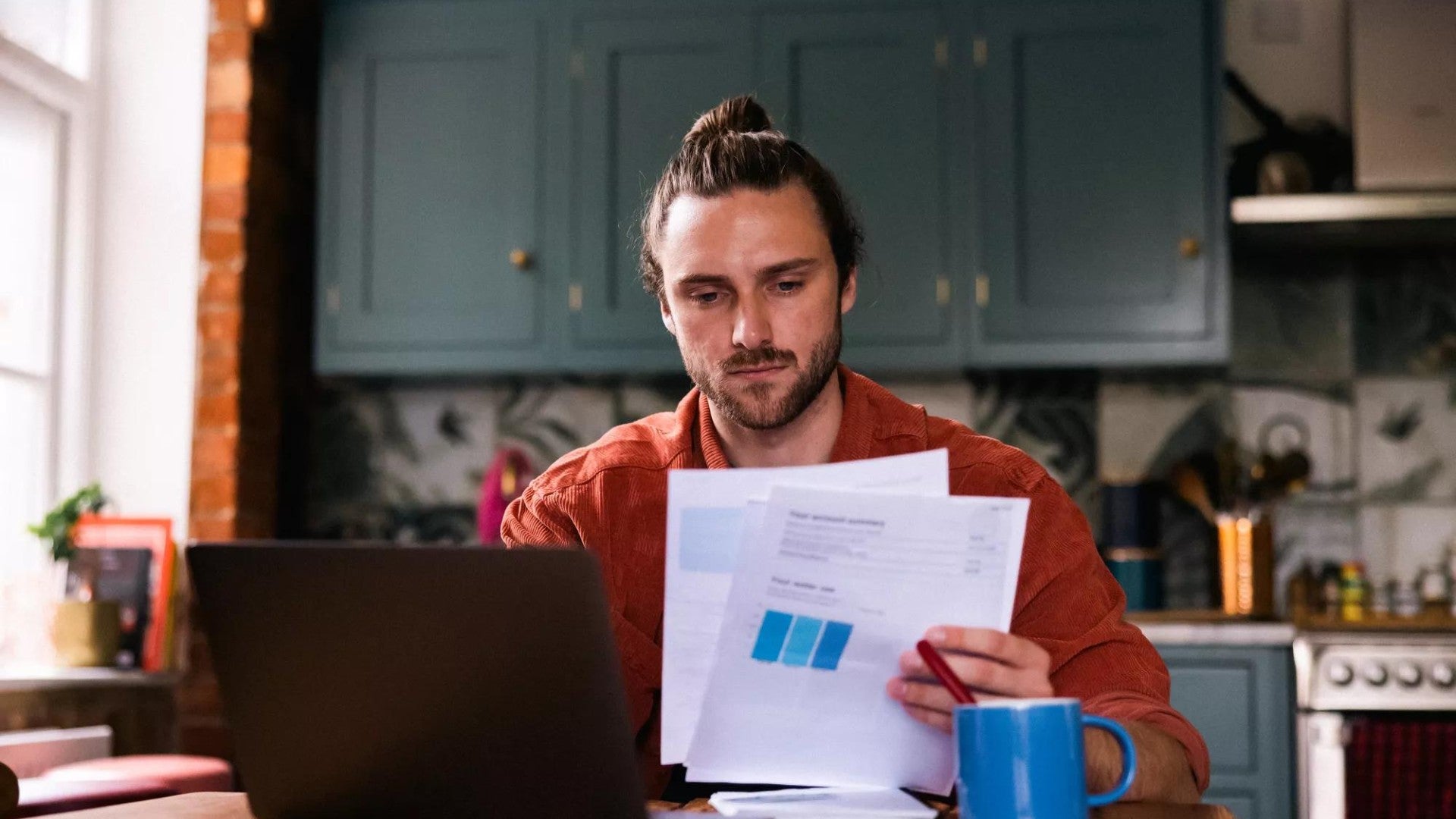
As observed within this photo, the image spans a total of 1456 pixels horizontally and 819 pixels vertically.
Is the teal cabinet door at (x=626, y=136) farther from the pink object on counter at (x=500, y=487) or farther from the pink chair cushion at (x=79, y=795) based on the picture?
the pink chair cushion at (x=79, y=795)

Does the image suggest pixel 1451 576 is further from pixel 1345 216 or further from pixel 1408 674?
pixel 1345 216

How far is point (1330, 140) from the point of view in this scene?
11.0 feet

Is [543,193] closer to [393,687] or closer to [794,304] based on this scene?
[794,304]

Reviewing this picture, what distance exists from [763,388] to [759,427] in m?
0.05

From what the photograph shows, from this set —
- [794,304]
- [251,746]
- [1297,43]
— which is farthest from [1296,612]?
[251,746]

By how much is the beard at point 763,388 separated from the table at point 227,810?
0.47 metres

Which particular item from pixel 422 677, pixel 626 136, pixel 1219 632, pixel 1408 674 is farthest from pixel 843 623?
pixel 626 136

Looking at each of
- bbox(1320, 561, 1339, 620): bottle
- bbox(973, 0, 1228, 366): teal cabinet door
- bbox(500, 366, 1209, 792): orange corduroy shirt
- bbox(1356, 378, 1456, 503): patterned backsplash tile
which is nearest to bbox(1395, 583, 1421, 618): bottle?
bbox(1320, 561, 1339, 620): bottle

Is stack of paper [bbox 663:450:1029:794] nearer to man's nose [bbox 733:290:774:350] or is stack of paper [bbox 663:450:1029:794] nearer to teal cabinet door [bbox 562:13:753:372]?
man's nose [bbox 733:290:774:350]

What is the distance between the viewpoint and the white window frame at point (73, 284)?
321 cm

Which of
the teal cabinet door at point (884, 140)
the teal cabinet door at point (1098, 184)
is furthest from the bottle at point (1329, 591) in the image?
the teal cabinet door at point (884, 140)

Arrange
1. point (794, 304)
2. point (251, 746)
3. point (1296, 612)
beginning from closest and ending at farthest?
1. point (251, 746)
2. point (794, 304)
3. point (1296, 612)

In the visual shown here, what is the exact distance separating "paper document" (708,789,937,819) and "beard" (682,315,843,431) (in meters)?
0.48

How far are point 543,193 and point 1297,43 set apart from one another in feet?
6.09
